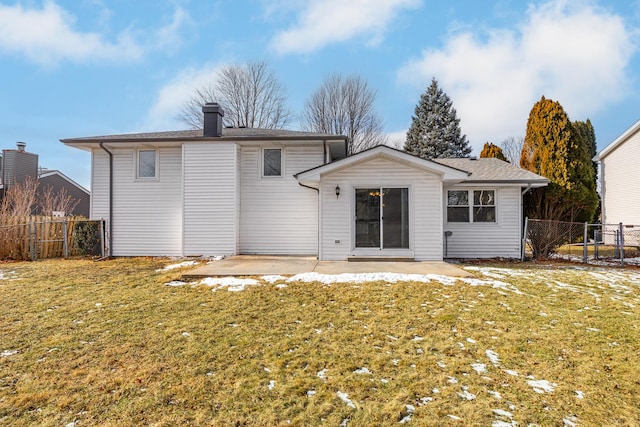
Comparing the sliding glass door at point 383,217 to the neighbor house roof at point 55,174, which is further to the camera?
the neighbor house roof at point 55,174

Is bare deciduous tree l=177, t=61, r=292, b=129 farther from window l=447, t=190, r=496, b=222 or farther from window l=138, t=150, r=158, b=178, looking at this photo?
window l=447, t=190, r=496, b=222

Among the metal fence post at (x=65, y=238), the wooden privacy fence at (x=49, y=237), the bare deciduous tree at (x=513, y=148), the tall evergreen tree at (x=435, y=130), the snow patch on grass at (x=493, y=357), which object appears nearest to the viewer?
the snow patch on grass at (x=493, y=357)

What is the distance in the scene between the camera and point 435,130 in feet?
100

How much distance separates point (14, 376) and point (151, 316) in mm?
1803

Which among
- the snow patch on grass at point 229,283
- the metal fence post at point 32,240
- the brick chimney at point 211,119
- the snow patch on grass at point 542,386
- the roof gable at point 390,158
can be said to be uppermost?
the brick chimney at point 211,119

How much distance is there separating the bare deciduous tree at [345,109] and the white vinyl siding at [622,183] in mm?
14710

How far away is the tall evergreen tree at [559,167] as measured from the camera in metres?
13.0

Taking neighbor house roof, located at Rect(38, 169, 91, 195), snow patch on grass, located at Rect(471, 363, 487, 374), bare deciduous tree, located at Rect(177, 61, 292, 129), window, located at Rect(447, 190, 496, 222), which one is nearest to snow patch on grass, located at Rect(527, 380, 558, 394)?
snow patch on grass, located at Rect(471, 363, 487, 374)

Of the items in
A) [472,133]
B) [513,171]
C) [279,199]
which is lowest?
[279,199]

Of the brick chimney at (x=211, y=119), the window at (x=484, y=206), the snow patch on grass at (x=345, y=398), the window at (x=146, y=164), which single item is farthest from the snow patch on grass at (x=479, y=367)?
the window at (x=146, y=164)

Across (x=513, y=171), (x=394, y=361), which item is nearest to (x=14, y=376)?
(x=394, y=361)

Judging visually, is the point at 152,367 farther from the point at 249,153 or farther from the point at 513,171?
the point at 513,171

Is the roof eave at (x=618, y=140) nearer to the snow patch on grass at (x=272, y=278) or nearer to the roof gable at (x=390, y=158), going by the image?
the roof gable at (x=390, y=158)

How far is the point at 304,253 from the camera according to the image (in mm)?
11359
